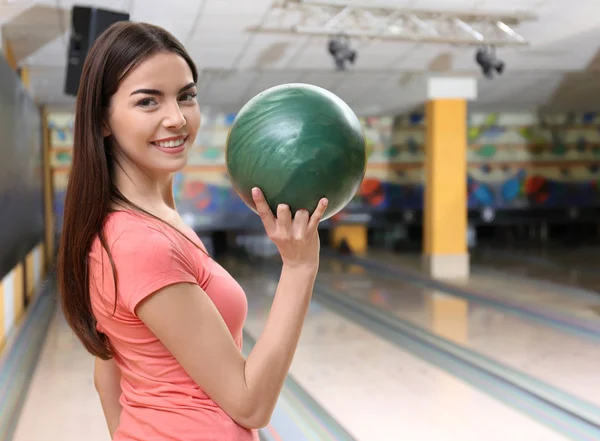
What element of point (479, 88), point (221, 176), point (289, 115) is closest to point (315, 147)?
point (289, 115)

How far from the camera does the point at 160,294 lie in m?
1.01

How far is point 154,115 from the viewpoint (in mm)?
1109

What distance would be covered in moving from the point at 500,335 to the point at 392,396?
5.83 ft

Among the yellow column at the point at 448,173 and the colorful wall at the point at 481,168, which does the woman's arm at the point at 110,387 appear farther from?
the colorful wall at the point at 481,168

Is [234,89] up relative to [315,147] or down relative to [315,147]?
up

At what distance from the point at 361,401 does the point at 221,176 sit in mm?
9098

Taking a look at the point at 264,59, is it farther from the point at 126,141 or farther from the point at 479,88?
the point at 126,141

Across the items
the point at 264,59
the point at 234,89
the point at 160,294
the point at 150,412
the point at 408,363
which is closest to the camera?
the point at 160,294

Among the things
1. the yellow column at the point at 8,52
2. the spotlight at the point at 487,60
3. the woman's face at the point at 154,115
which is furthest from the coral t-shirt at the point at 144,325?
the spotlight at the point at 487,60

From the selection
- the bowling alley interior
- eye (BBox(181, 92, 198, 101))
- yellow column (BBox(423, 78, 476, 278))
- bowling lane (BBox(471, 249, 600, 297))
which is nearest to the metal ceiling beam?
the bowling alley interior

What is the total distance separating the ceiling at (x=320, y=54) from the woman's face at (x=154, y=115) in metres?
4.37

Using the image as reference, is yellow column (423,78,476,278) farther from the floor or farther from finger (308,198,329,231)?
finger (308,198,329,231)

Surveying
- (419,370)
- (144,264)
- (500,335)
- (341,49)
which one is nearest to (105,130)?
(144,264)

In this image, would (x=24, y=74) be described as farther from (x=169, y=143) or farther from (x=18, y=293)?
(x=169, y=143)
